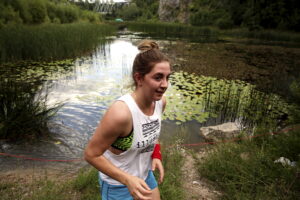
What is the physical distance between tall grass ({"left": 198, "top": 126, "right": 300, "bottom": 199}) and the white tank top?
135cm

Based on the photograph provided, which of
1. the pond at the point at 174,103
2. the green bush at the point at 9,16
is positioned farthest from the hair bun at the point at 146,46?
the green bush at the point at 9,16

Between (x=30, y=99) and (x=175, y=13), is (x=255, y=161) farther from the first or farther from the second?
(x=175, y=13)

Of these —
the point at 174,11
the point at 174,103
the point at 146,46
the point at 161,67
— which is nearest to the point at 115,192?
the point at 161,67

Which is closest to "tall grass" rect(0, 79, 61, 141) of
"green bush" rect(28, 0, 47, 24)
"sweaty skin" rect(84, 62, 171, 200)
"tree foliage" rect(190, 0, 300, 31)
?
"sweaty skin" rect(84, 62, 171, 200)

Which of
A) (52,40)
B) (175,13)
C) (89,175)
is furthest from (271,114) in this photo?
(175,13)

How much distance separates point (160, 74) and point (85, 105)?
4.74 meters

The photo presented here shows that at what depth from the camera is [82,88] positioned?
6891mm

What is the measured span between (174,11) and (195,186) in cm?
7729

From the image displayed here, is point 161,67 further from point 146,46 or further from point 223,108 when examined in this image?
point 223,108

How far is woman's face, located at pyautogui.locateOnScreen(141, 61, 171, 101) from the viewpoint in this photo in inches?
51.6

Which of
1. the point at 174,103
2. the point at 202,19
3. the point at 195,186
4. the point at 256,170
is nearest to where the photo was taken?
the point at 256,170

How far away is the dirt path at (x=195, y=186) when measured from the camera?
2520 millimetres

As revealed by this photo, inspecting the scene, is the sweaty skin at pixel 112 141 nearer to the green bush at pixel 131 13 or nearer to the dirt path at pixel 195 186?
the dirt path at pixel 195 186

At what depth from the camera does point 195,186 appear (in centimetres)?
274
